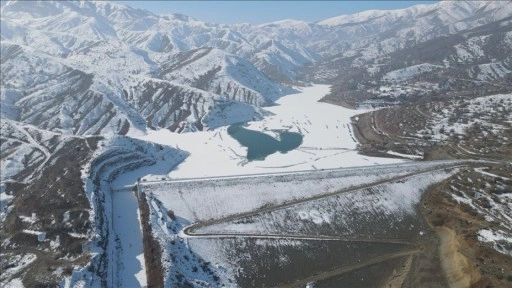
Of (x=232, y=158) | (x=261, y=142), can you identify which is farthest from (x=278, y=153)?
(x=261, y=142)

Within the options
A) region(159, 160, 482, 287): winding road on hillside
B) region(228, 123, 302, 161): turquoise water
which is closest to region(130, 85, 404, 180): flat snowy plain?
region(228, 123, 302, 161): turquoise water

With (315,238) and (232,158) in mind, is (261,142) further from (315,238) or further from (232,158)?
(315,238)

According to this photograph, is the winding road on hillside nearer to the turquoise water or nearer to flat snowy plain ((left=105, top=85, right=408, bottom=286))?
flat snowy plain ((left=105, top=85, right=408, bottom=286))

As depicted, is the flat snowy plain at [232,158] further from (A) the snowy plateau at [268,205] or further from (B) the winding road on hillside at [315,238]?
(B) the winding road on hillside at [315,238]

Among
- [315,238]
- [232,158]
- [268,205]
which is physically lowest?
[315,238]

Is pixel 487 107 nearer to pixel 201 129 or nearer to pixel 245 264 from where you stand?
pixel 201 129

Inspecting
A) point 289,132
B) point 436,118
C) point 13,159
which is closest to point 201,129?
point 289,132
